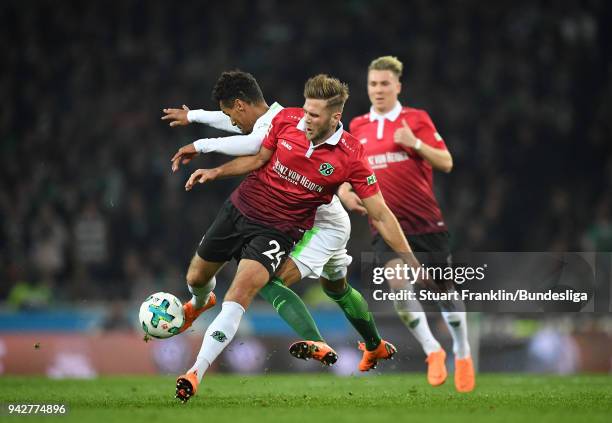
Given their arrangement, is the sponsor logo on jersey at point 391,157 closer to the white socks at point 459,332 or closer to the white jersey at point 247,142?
the white jersey at point 247,142

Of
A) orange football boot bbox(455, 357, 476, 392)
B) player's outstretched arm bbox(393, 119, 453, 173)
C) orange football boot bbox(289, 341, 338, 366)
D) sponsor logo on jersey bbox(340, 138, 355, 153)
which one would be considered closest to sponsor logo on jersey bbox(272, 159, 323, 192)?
sponsor logo on jersey bbox(340, 138, 355, 153)

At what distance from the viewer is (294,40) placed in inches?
720

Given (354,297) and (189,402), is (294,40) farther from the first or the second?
(189,402)

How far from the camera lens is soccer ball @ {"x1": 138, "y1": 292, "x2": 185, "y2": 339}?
310 inches

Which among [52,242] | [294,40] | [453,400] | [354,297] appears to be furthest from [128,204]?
[453,400]

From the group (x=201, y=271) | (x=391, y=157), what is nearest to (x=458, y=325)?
(x=391, y=157)

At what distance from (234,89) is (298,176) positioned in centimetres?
87

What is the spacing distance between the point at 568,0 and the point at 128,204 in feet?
27.1

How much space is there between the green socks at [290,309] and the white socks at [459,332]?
1955 mm

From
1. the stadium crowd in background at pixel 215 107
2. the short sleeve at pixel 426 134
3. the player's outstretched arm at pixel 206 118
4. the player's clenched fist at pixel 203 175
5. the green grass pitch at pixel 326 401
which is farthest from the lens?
the stadium crowd in background at pixel 215 107

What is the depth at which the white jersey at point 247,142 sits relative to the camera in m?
7.86

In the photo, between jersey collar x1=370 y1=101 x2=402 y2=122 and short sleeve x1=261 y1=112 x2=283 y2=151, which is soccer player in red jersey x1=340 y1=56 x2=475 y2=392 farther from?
short sleeve x1=261 y1=112 x2=283 y2=151

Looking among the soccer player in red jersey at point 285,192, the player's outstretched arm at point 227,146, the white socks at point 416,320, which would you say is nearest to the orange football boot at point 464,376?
the white socks at point 416,320
